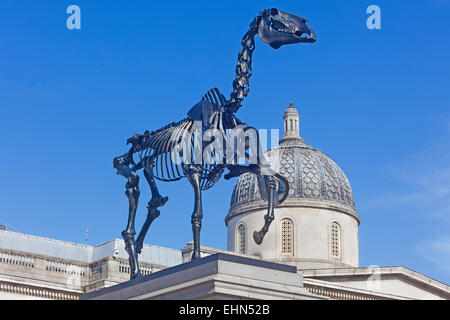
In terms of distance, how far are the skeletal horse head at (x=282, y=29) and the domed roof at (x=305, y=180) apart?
111 feet

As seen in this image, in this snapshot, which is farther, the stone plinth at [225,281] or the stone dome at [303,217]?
the stone dome at [303,217]

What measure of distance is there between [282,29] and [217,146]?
2.62m

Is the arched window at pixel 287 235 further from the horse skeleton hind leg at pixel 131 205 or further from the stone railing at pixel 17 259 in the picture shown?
the horse skeleton hind leg at pixel 131 205

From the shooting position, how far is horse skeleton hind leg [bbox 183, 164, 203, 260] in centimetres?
1842

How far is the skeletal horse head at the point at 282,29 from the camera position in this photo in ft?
62.7

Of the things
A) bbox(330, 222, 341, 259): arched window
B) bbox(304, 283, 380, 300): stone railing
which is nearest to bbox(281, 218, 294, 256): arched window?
bbox(330, 222, 341, 259): arched window

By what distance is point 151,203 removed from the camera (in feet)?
65.9

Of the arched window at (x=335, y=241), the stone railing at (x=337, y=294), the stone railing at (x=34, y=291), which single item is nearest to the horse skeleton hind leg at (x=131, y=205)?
the stone railing at (x=34, y=291)

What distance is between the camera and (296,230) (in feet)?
176

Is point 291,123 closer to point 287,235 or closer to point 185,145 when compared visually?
Result: point 287,235

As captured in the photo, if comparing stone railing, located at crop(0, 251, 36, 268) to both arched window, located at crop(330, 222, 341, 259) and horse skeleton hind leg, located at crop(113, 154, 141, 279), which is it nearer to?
horse skeleton hind leg, located at crop(113, 154, 141, 279)
